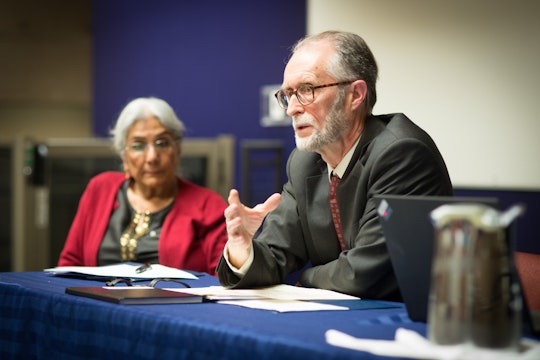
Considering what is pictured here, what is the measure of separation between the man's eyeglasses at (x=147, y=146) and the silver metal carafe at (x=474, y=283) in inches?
80.9

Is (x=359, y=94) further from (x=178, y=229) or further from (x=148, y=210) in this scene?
(x=148, y=210)

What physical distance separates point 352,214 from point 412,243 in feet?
2.18

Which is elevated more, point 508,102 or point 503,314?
point 508,102

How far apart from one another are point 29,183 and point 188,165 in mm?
967

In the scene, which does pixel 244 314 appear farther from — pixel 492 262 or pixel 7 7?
pixel 7 7

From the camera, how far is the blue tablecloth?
148cm

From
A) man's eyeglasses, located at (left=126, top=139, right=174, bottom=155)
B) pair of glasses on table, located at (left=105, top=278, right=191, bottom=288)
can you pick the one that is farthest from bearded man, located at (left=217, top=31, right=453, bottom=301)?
man's eyeglasses, located at (left=126, top=139, right=174, bottom=155)

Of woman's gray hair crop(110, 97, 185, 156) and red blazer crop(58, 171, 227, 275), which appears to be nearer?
A: red blazer crop(58, 171, 227, 275)

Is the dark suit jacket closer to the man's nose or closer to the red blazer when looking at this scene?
the man's nose

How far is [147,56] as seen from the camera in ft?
18.4

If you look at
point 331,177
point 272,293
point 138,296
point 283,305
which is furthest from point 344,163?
point 138,296

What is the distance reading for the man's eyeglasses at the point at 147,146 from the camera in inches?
130

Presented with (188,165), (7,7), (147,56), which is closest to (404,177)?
(188,165)

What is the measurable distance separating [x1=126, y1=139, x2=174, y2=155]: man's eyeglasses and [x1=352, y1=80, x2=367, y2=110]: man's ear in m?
1.08
